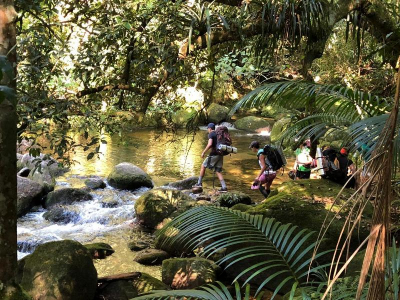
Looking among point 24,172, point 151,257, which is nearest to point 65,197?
point 24,172

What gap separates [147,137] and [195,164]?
14.7 ft

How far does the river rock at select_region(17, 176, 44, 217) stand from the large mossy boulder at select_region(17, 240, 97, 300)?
3.59m

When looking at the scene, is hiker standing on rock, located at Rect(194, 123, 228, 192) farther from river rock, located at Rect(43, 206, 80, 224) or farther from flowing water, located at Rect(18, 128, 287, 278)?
river rock, located at Rect(43, 206, 80, 224)

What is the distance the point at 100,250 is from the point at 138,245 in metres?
0.64

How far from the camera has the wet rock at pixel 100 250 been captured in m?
6.03

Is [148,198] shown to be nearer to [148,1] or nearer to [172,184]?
[172,184]

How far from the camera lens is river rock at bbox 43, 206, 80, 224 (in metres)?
7.73

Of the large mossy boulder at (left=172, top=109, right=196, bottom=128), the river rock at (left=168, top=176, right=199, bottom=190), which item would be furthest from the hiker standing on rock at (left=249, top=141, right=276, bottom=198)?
the river rock at (left=168, top=176, right=199, bottom=190)

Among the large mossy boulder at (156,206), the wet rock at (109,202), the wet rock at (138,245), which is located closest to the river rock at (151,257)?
the wet rock at (138,245)

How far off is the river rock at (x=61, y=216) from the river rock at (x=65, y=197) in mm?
583

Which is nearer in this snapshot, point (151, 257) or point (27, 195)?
point (151, 257)

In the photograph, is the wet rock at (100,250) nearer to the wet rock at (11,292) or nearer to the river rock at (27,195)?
the river rock at (27,195)

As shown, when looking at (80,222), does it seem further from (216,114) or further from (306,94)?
(216,114)

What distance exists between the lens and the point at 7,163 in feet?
9.45
